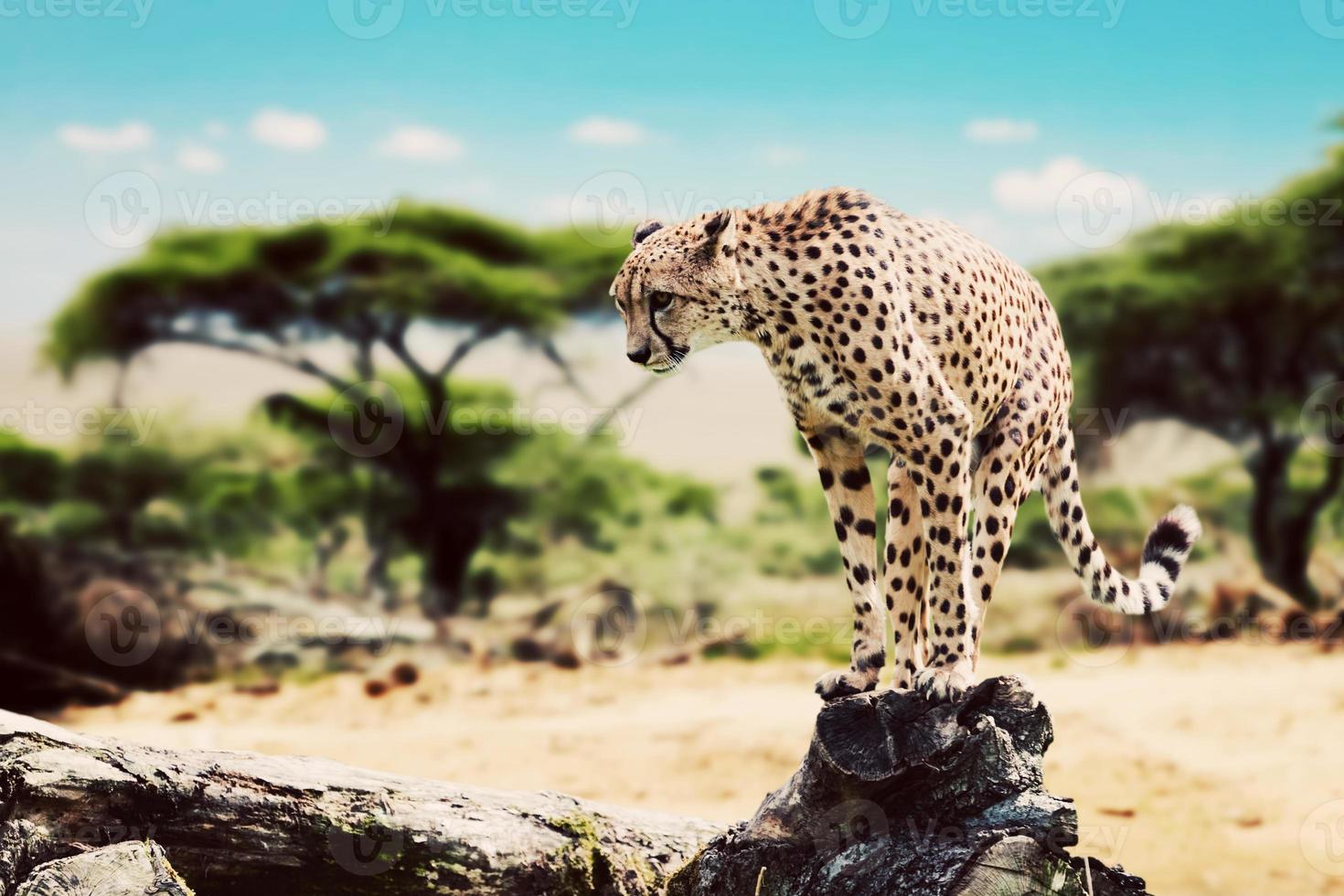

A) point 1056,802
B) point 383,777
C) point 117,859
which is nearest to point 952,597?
point 1056,802

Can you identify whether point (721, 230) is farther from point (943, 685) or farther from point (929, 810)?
point (929, 810)

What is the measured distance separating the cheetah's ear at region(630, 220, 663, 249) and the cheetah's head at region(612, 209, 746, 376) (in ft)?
0.87

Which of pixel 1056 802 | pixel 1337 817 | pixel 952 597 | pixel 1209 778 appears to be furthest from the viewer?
pixel 1209 778

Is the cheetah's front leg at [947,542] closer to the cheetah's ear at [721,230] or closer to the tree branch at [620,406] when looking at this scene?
the cheetah's ear at [721,230]

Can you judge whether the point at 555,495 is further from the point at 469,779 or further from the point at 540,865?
the point at 540,865

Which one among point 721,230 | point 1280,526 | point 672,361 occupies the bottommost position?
point 1280,526

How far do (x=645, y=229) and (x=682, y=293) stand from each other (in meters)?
0.52

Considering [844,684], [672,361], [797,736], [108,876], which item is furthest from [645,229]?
[797,736]

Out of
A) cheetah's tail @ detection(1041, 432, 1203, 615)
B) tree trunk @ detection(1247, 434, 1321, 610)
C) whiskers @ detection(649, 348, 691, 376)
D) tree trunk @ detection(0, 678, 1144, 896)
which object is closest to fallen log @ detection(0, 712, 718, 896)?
tree trunk @ detection(0, 678, 1144, 896)

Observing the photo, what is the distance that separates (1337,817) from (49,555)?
12778mm

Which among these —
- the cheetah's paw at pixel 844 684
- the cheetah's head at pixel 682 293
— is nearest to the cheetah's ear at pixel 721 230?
the cheetah's head at pixel 682 293

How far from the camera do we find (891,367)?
177 inches

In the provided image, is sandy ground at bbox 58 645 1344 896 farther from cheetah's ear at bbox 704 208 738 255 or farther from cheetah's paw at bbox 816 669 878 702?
cheetah's ear at bbox 704 208 738 255

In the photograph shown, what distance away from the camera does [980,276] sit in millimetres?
→ 4852
